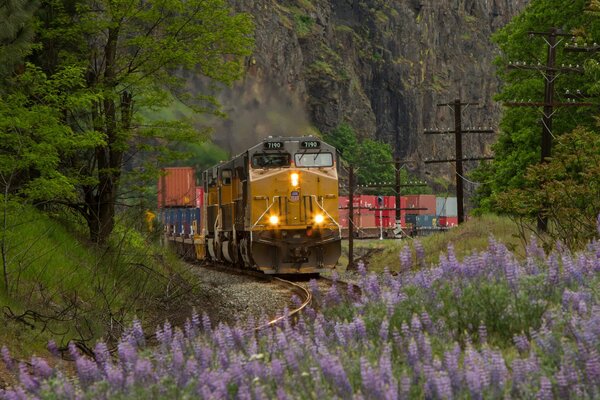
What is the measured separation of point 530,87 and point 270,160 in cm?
1905

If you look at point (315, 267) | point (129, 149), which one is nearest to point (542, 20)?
point (315, 267)

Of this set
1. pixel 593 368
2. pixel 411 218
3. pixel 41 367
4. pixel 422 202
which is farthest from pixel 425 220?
pixel 593 368

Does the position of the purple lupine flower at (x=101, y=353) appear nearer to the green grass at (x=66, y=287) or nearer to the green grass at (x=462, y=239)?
the green grass at (x=66, y=287)

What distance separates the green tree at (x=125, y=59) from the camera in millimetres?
20047

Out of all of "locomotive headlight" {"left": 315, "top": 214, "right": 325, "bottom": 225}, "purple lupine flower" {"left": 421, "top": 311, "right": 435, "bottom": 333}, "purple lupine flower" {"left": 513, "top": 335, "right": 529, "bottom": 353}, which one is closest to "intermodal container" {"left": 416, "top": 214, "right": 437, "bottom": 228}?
"locomotive headlight" {"left": 315, "top": 214, "right": 325, "bottom": 225}

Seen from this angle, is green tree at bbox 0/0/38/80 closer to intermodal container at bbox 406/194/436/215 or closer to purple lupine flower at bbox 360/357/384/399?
purple lupine flower at bbox 360/357/384/399

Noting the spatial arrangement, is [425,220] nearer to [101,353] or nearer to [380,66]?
[380,66]

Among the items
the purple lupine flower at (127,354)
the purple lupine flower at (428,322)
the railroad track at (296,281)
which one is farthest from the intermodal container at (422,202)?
the purple lupine flower at (127,354)

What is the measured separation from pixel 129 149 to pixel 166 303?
6.05 meters

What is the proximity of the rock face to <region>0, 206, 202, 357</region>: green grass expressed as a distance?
118839 millimetres

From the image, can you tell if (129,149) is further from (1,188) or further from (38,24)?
(1,188)

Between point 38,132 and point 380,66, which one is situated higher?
point 380,66

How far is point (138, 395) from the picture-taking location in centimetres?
512

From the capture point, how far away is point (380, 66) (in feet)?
589
